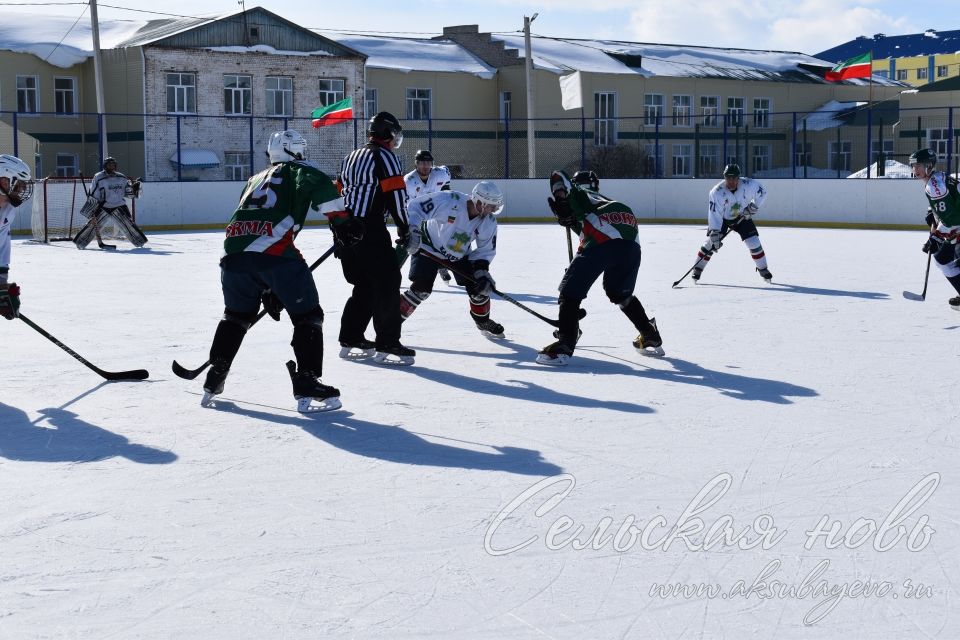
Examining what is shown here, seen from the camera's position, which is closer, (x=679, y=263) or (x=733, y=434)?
(x=733, y=434)

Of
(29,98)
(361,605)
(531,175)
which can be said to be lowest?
(361,605)

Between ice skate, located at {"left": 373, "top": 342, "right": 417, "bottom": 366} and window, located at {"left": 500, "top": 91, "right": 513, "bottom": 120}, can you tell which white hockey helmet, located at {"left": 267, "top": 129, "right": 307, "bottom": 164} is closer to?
ice skate, located at {"left": 373, "top": 342, "right": 417, "bottom": 366}

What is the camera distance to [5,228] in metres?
5.43

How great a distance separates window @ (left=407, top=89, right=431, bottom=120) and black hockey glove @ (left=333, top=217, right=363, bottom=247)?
2729 centimetres

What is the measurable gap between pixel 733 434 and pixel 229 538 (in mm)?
2047

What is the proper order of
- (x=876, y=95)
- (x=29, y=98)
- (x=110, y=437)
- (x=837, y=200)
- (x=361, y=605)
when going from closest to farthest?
(x=361, y=605), (x=110, y=437), (x=837, y=200), (x=29, y=98), (x=876, y=95)

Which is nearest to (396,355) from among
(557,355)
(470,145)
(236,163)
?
(557,355)

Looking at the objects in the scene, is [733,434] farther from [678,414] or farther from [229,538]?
[229,538]

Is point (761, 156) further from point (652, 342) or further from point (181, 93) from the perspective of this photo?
point (652, 342)

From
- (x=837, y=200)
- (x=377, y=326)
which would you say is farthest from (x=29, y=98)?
(x=377, y=326)

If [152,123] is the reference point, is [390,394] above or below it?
below

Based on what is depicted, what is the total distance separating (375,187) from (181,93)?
23.1 metres

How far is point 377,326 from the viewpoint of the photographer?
6.17 meters

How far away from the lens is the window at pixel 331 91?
99.0 feet
